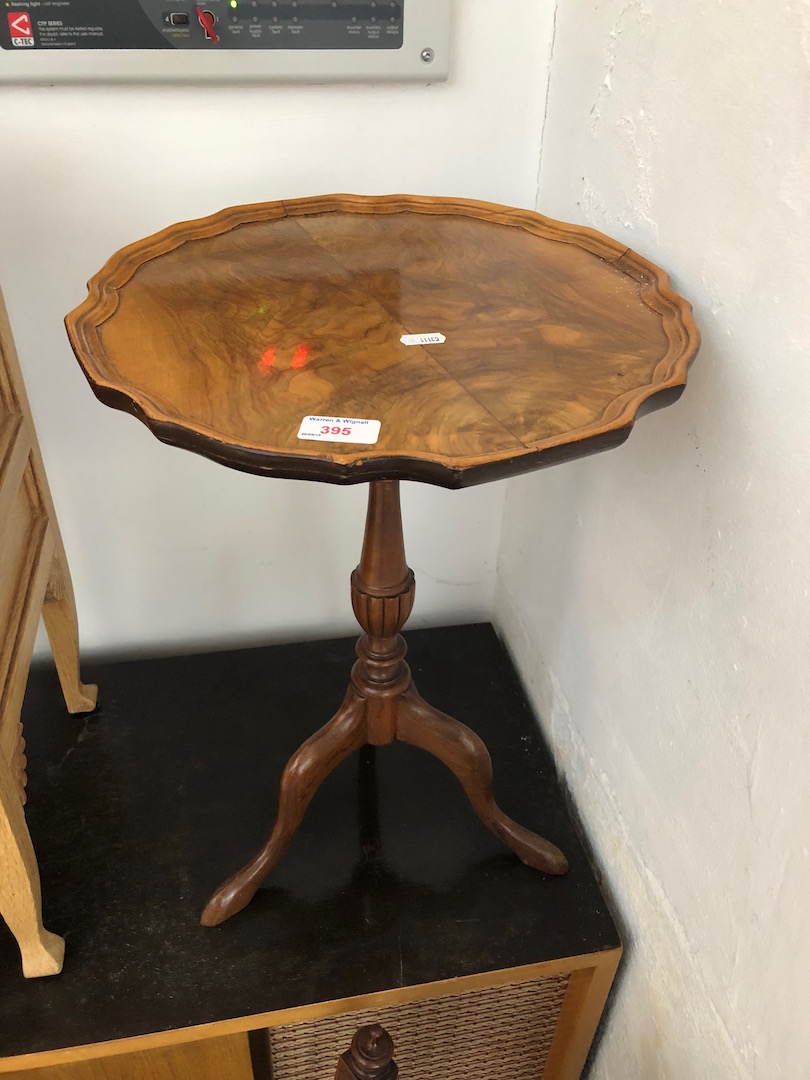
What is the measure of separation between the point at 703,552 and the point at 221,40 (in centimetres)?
82

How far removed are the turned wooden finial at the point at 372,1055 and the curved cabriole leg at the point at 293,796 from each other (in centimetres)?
34

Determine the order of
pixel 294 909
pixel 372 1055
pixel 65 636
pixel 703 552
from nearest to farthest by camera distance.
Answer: pixel 372 1055 < pixel 703 552 < pixel 294 909 < pixel 65 636

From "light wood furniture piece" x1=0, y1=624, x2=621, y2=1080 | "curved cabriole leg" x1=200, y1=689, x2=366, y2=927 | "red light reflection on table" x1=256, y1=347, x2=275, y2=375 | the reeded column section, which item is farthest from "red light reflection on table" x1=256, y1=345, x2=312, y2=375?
"light wood furniture piece" x1=0, y1=624, x2=621, y2=1080

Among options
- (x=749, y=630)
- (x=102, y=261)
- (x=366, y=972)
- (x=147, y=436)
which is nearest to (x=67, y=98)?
(x=102, y=261)

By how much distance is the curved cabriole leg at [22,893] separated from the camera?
885mm

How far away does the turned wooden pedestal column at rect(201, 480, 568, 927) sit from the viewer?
101 cm

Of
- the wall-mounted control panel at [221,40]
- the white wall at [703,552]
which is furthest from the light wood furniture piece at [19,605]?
the white wall at [703,552]

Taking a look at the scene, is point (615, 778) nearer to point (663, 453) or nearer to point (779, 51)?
point (663, 453)

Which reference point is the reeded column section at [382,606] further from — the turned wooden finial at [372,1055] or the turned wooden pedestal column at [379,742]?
the turned wooden finial at [372,1055]

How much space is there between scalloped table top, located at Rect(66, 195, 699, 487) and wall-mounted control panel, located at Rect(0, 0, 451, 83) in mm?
183

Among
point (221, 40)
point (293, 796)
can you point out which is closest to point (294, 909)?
point (293, 796)

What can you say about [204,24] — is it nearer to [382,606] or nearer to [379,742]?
[382,606]

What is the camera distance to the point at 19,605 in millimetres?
993

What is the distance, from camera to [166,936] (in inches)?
40.4
